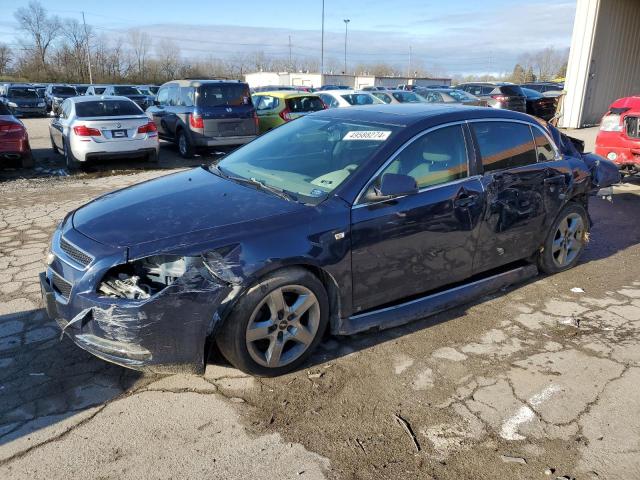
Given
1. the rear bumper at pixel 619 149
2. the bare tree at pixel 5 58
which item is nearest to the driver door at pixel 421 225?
the rear bumper at pixel 619 149

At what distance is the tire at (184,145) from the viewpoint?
486 inches

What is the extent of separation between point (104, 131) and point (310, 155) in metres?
7.57

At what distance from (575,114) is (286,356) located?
1783cm

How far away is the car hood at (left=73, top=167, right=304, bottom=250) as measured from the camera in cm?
307

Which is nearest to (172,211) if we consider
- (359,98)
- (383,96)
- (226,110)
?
(226,110)

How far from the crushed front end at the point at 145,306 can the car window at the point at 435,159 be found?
1501 millimetres

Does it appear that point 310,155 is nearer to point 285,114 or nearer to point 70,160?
point 70,160

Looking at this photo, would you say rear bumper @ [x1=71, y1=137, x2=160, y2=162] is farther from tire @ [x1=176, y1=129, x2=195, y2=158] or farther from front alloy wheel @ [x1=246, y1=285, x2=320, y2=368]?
front alloy wheel @ [x1=246, y1=285, x2=320, y2=368]

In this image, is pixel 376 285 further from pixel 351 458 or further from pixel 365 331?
pixel 351 458

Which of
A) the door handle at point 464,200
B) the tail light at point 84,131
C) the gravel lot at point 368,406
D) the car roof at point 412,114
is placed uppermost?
the car roof at point 412,114

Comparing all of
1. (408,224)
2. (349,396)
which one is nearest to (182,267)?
(349,396)

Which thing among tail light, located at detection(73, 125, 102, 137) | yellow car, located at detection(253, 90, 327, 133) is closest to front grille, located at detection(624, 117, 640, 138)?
yellow car, located at detection(253, 90, 327, 133)

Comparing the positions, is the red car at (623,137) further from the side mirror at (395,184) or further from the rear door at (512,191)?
the side mirror at (395,184)

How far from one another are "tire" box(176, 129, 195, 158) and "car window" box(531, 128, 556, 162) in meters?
9.17
